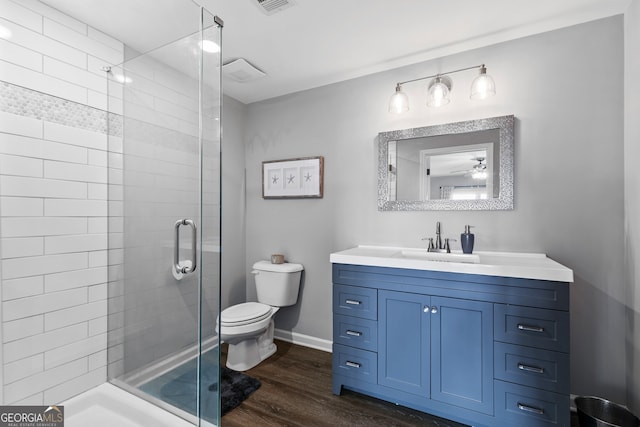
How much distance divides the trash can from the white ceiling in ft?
7.09

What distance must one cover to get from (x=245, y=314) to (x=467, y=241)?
1.64 metres

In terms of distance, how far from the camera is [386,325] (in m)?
1.86

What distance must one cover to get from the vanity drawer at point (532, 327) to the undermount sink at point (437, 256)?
0.37 meters

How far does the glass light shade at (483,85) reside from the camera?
1.91m

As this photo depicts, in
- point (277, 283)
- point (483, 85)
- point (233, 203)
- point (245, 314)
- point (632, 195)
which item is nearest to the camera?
point (632, 195)

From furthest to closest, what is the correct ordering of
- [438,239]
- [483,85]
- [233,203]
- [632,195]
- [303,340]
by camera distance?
1. [233,203]
2. [303,340]
3. [438,239]
4. [483,85]
5. [632,195]

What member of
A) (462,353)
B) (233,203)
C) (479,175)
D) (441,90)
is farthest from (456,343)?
(233,203)

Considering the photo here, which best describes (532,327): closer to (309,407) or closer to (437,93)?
(309,407)

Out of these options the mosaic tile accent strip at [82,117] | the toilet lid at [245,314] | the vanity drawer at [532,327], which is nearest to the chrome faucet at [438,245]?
the vanity drawer at [532,327]

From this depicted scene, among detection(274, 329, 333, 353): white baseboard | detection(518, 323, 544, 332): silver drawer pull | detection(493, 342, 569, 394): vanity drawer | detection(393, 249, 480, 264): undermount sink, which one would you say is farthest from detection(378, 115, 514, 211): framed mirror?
detection(274, 329, 333, 353): white baseboard

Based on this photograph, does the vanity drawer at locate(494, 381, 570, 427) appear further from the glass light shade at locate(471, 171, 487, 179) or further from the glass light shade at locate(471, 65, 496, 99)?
the glass light shade at locate(471, 65, 496, 99)

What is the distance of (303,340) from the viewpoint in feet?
9.11

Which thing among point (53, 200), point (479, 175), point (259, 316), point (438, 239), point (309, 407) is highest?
point (479, 175)

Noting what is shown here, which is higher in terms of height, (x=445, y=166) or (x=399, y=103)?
(x=399, y=103)
